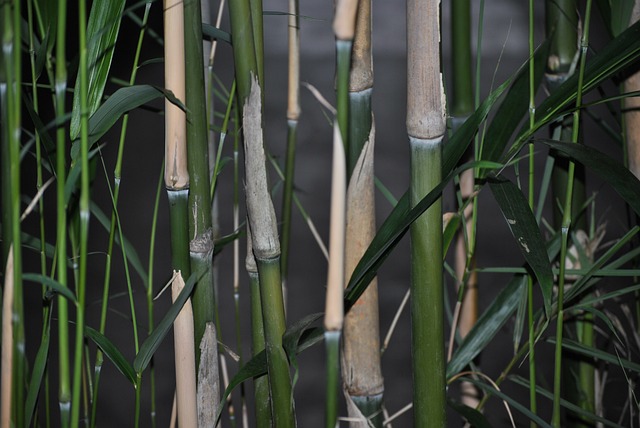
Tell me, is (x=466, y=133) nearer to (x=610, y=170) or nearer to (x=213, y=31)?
(x=610, y=170)

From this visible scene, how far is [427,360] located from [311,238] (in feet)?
6.17

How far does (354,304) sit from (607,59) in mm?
232

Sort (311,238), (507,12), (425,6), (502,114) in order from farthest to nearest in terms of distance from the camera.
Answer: (507,12) < (311,238) < (502,114) < (425,6)

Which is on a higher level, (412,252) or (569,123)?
(569,123)

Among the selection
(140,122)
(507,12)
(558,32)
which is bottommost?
(558,32)

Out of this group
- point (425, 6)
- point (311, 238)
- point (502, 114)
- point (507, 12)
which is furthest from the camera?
point (507, 12)

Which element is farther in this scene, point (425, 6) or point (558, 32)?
point (558, 32)

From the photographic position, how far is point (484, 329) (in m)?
0.53

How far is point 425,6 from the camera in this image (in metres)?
0.37

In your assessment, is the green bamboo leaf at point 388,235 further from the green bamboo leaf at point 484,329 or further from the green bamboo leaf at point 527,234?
the green bamboo leaf at point 484,329

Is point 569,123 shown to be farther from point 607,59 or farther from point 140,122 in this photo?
point 140,122

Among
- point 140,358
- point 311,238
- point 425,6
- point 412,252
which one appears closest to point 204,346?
point 140,358

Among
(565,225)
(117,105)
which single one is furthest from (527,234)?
(117,105)

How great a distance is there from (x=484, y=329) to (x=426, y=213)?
0.18 meters
